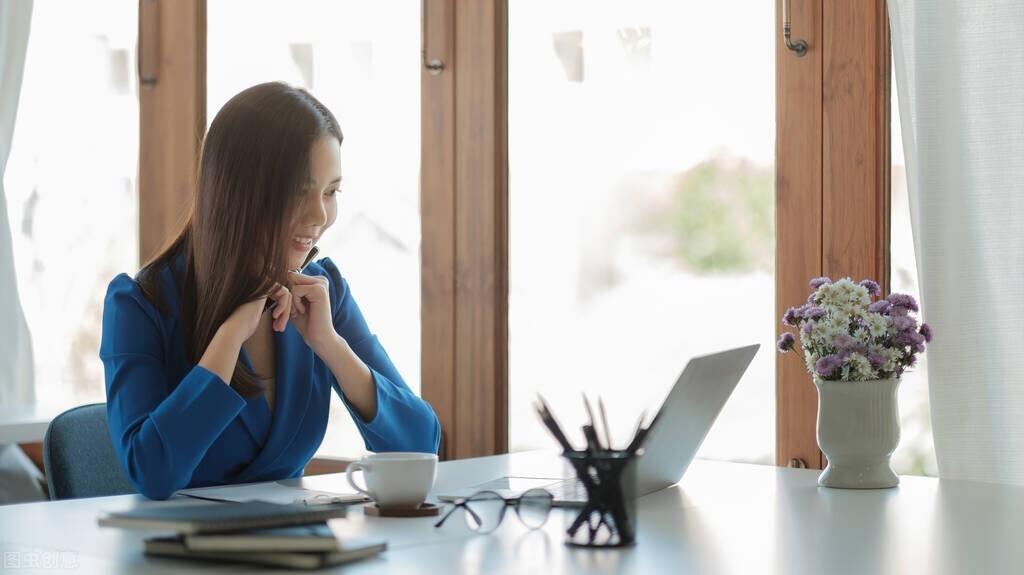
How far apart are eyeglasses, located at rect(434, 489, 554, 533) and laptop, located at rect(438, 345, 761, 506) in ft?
0.14

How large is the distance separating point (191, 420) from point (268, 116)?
49cm

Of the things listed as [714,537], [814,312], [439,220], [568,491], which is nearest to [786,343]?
[814,312]

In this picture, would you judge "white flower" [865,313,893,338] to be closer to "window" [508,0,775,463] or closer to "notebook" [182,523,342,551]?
"window" [508,0,775,463]

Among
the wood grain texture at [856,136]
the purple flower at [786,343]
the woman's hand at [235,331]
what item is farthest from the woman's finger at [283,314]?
the wood grain texture at [856,136]

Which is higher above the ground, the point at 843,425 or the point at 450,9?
the point at 450,9

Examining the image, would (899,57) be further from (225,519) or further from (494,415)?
(225,519)

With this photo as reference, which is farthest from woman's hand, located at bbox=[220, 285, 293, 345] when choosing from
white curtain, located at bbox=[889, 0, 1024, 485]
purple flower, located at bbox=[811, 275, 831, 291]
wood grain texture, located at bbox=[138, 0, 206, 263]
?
wood grain texture, located at bbox=[138, 0, 206, 263]

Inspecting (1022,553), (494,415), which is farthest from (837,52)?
(1022,553)

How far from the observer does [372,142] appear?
2766mm

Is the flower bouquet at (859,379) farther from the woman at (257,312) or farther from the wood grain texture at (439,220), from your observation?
the wood grain texture at (439,220)

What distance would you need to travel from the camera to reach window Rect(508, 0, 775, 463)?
2320mm

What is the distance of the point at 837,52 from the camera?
7.16ft

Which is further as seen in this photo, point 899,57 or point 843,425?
point 899,57

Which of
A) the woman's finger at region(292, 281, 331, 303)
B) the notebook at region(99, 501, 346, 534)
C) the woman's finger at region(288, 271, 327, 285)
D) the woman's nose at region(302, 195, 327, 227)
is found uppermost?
the woman's nose at region(302, 195, 327, 227)
